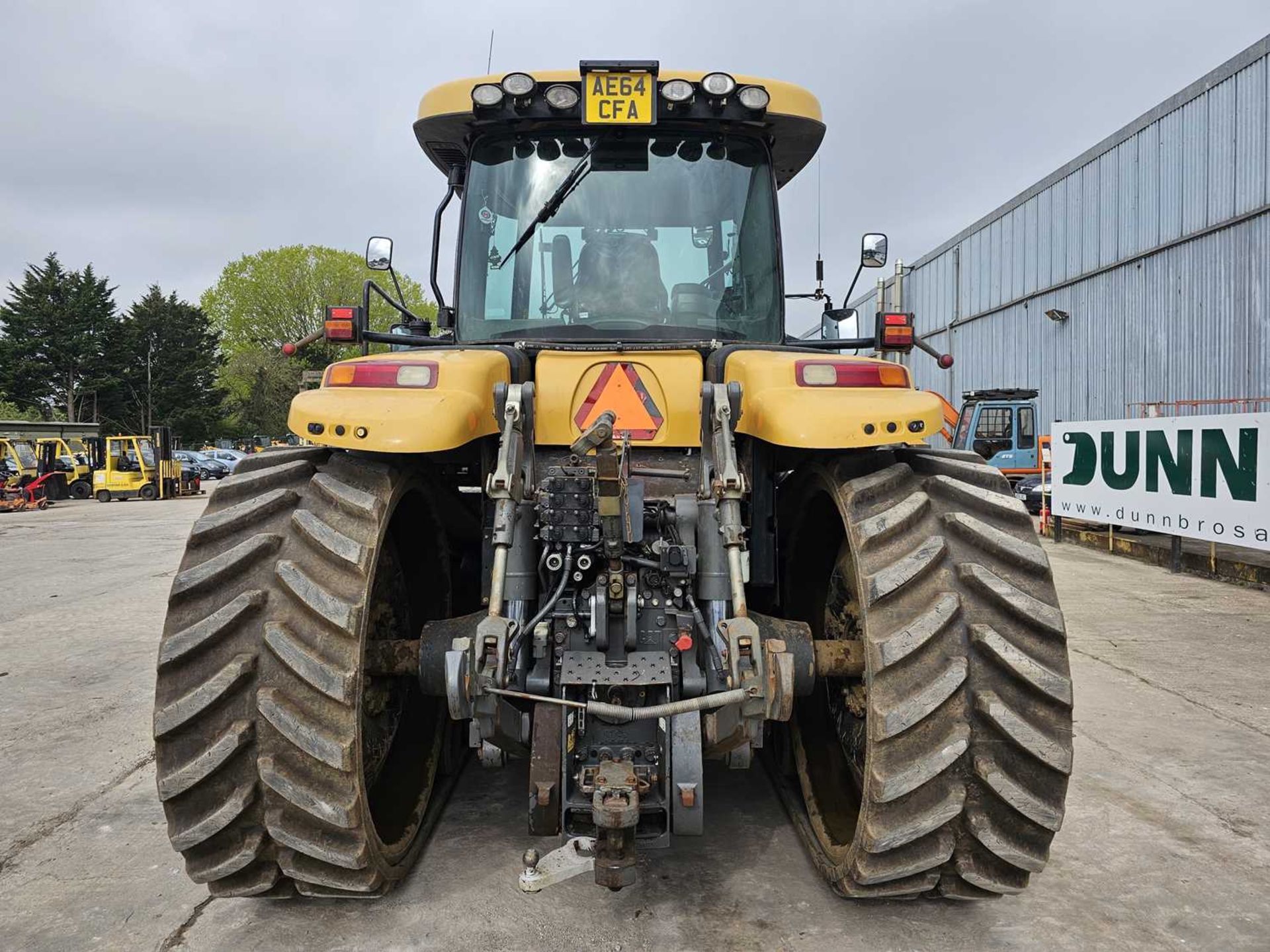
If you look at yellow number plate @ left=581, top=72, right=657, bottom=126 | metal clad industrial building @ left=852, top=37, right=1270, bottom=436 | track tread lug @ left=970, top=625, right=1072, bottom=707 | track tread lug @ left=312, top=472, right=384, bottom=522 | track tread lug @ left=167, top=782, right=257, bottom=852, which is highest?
metal clad industrial building @ left=852, top=37, right=1270, bottom=436

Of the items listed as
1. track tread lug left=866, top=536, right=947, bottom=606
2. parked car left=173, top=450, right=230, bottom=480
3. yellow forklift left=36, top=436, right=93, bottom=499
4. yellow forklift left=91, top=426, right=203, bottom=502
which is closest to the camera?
track tread lug left=866, top=536, right=947, bottom=606

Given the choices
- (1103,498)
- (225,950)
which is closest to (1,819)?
(225,950)

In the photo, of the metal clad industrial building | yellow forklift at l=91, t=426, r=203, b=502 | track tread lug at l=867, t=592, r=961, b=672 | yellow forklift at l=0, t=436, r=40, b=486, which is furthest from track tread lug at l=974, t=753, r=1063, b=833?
yellow forklift at l=91, t=426, r=203, b=502

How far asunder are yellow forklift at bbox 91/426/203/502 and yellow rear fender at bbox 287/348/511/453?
28461 mm

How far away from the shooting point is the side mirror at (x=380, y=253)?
472 cm

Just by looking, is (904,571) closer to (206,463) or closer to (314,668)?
(314,668)

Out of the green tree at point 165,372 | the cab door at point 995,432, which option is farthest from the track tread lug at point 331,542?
the green tree at point 165,372

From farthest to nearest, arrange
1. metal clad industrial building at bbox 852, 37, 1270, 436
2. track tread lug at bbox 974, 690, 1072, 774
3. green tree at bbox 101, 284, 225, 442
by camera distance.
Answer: green tree at bbox 101, 284, 225, 442 < metal clad industrial building at bbox 852, 37, 1270, 436 < track tread lug at bbox 974, 690, 1072, 774

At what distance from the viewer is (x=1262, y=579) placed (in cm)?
956

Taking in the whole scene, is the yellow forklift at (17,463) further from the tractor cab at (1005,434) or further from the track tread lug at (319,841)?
the track tread lug at (319,841)

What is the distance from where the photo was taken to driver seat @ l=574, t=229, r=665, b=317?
3.74 m

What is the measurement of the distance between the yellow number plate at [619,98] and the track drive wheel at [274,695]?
1754mm

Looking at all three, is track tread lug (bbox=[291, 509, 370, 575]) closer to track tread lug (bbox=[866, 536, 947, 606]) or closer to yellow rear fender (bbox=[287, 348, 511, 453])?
yellow rear fender (bbox=[287, 348, 511, 453])

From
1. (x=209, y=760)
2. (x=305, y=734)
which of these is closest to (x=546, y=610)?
(x=305, y=734)
